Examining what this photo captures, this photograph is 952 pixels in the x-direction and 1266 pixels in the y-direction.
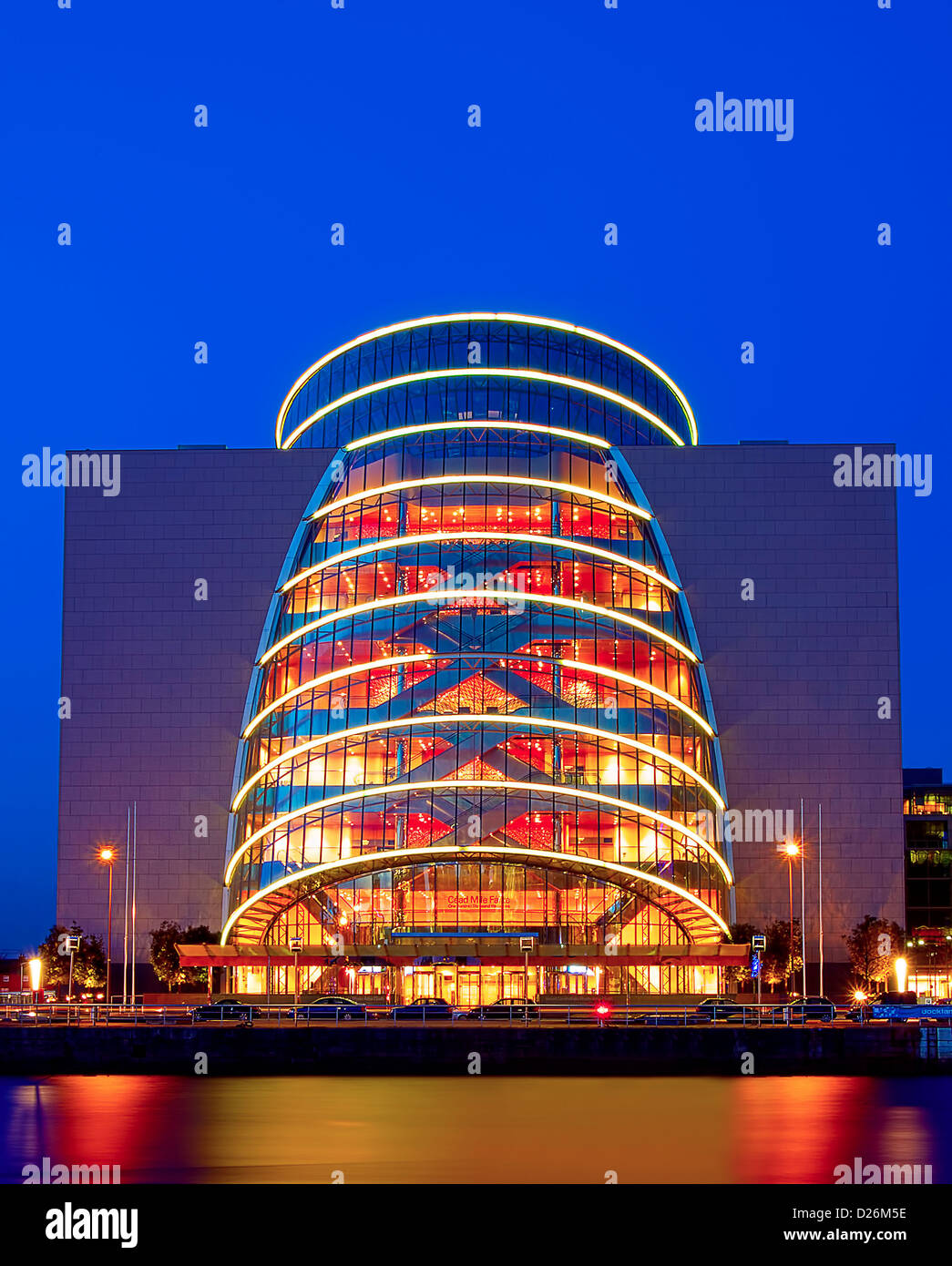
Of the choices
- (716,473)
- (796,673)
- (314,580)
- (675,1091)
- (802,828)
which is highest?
(716,473)

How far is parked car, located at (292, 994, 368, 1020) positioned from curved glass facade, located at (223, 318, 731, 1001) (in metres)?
6.30

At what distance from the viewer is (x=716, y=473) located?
247ft

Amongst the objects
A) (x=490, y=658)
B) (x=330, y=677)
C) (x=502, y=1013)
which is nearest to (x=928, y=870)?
(x=490, y=658)

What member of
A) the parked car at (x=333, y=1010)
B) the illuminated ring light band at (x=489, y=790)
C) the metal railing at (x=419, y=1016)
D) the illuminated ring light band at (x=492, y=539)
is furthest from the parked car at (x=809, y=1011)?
the illuminated ring light band at (x=492, y=539)

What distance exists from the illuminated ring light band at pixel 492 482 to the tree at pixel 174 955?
20571 millimetres

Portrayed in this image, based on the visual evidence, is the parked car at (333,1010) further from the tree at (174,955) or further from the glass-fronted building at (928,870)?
the glass-fronted building at (928,870)

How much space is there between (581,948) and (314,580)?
22.1m

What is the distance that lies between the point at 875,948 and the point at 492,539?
996 inches

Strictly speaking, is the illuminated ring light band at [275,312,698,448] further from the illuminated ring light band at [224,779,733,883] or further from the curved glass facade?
the illuminated ring light band at [224,779,733,883]

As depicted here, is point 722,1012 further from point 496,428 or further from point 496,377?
point 496,377
